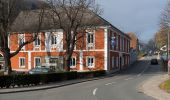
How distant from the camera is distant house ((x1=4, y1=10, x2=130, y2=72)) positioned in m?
60.7

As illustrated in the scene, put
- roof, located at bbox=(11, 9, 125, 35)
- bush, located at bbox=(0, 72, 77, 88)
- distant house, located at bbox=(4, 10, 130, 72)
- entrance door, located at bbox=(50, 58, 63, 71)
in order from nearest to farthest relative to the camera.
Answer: bush, located at bbox=(0, 72, 77, 88) → roof, located at bbox=(11, 9, 125, 35) → distant house, located at bbox=(4, 10, 130, 72) → entrance door, located at bbox=(50, 58, 63, 71)

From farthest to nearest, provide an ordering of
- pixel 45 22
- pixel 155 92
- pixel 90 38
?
pixel 90 38
pixel 45 22
pixel 155 92

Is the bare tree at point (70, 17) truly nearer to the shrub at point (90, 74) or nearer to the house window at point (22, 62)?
the shrub at point (90, 74)

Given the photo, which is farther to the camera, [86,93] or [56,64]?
[56,64]

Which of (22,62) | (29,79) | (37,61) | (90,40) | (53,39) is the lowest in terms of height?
(29,79)

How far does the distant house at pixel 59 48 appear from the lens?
2389 inches

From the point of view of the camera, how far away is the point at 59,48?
210ft

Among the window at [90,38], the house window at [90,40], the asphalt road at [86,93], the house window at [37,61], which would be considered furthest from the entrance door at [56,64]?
the asphalt road at [86,93]

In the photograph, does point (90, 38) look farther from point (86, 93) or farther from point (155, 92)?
point (86, 93)

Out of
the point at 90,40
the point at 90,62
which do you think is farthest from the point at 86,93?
the point at 90,40

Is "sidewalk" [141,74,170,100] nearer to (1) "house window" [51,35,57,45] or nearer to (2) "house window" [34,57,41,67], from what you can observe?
(1) "house window" [51,35,57,45]

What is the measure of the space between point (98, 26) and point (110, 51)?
5.40 metres

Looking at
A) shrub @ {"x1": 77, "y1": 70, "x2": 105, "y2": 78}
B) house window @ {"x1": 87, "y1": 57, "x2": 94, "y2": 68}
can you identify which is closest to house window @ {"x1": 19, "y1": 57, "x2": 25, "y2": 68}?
house window @ {"x1": 87, "y1": 57, "x2": 94, "y2": 68}

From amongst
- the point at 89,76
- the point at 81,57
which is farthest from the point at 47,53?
the point at 89,76
